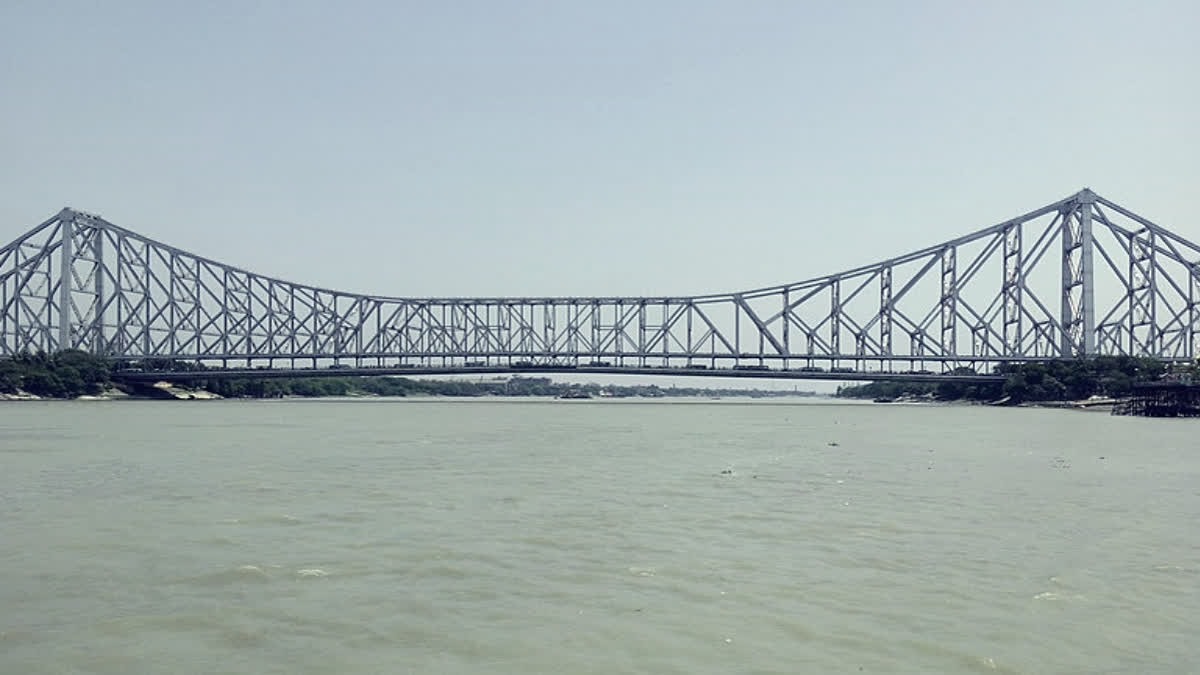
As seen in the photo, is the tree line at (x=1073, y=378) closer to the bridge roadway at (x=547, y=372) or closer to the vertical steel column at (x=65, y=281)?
the bridge roadway at (x=547, y=372)

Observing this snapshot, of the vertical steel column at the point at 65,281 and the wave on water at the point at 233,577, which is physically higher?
the vertical steel column at the point at 65,281

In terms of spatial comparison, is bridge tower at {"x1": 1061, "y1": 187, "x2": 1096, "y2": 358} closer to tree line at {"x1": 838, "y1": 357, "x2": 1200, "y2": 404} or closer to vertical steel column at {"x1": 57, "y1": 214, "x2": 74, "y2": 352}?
tree line at {"x1": 838, "y1": 357, "x2": 1200, "y2": 404}

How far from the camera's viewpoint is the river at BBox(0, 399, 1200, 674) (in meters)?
5.81

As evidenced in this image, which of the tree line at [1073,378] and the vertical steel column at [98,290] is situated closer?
the tree line at [1073,378]

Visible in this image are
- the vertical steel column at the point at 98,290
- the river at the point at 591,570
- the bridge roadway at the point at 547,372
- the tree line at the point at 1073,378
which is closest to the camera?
the river at the point at 591,570

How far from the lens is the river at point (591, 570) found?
5812 mm

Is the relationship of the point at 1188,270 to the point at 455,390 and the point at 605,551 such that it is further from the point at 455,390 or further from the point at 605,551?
the point at 455,390

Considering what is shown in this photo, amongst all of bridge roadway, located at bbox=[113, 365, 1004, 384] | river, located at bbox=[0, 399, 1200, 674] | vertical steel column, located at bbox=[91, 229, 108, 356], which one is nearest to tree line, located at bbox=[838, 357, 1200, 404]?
bridge roadway, located at bbox=[113, 365, 1004, 384]

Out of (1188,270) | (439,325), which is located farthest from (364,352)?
(1188,270)

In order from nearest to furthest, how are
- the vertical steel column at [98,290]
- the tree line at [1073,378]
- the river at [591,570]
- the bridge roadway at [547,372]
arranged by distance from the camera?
the river at [591,570] → the tree line at [1073,378] → the bridge roadway at [547,372] → the vertical steel column at [98,290]

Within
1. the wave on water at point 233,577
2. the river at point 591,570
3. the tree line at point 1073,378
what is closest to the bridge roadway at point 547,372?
the tree line at point 1073,378

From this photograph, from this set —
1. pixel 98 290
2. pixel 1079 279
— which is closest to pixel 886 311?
pixel 1079 279

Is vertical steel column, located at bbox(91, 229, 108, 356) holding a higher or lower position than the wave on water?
higher

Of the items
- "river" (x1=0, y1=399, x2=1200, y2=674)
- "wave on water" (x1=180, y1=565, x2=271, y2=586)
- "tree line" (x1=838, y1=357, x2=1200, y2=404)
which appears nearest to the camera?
"river" (x1=0, y1=399, x2=1200, y2=674)
